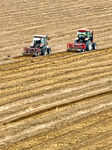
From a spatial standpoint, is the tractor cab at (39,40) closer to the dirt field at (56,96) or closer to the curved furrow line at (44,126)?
the dirt field at (56,96)

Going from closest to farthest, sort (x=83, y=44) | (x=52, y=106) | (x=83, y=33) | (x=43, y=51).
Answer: (x=52, y=106), (x=43, y=51), (x=83, y=44), (x=83, y=33)

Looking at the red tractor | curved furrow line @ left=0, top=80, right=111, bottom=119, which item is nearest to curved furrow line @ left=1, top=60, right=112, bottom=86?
curved furrow line @ left=0, top=80, right=111, bottom=119

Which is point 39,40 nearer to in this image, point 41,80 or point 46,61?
point 46,61

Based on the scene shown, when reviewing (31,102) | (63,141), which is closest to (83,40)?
(31,102)

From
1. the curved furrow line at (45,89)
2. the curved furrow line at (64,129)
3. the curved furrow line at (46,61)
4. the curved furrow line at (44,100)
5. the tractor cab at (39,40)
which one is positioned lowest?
the curved furrow line at (64,129)

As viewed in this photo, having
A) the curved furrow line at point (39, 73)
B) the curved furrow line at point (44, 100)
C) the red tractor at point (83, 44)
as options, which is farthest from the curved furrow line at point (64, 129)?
the red tractor at point (83, 44)

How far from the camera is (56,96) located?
56.9ft

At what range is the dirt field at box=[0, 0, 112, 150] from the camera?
1355 cm

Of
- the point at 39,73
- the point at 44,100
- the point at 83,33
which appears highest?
the point at 83,33

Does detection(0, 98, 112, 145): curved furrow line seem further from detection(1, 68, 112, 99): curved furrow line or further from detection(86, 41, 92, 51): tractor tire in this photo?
detection(86, 41, 92, 51): tractor tire

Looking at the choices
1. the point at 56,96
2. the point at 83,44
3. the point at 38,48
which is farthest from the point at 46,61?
the point at 56,96

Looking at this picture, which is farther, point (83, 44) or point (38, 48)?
point (83, 44)

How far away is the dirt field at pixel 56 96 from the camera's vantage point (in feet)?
44.5

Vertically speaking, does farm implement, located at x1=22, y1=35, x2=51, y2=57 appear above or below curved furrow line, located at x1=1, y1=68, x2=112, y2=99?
above
